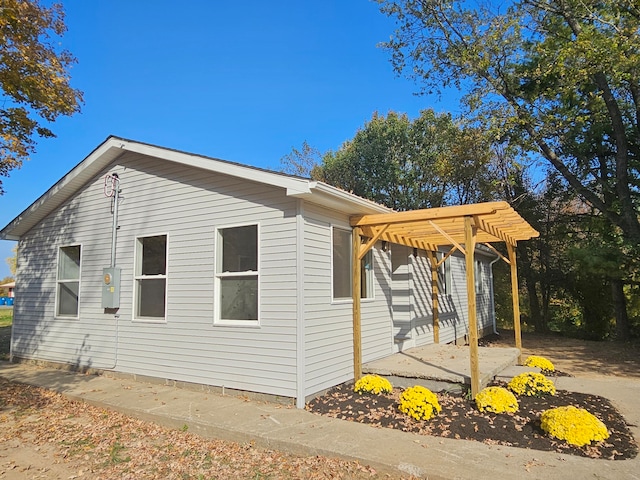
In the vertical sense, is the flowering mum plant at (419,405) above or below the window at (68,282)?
below

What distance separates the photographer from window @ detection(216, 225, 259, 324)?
6090 millimetres

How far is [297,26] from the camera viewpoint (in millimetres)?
10320

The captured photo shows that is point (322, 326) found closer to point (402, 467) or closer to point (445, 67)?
point (402, 467)

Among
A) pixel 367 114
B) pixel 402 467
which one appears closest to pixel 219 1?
pixel 402 467

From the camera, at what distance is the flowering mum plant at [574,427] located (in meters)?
4.14

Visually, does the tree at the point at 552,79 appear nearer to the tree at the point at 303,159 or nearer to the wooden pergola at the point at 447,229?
the wooden pergola at the point at 447,229

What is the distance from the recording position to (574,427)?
166 inches

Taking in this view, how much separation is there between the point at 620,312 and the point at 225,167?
14671mm

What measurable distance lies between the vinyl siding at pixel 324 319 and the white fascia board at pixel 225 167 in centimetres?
53

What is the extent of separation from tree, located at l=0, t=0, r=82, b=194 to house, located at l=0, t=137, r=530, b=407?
1571mm

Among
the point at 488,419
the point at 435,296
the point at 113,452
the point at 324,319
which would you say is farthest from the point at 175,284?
the point at 435,296

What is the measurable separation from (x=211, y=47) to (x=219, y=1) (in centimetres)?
113

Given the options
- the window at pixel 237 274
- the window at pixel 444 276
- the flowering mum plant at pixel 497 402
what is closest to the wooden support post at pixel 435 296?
the window at pixel 444 276

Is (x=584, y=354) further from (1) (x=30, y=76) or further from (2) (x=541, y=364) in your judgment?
(1) (x=30, y=76)
